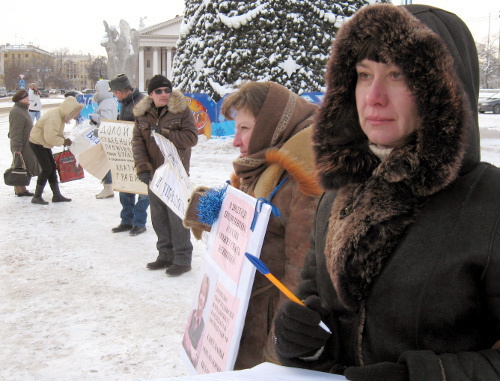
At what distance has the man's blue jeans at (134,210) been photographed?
21.7 ft

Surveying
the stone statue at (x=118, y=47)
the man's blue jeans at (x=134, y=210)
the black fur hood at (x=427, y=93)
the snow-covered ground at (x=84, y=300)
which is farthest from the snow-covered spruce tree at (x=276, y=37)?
the stone statue at (x=118, y=47)

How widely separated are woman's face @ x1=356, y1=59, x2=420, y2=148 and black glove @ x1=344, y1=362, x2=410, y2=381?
0.56 metres

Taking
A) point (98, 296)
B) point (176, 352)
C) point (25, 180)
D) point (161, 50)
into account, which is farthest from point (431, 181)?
point (161, 50)

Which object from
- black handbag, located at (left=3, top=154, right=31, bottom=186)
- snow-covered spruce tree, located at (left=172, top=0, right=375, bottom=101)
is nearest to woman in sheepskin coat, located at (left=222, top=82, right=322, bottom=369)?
black handbag, located at (left=3, top=154, right=31, bottom=186)

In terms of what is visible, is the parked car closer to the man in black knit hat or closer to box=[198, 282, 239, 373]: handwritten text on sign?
the man in black knit hat

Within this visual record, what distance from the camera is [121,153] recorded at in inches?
253

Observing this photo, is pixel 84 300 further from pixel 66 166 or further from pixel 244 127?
pixel 66 166

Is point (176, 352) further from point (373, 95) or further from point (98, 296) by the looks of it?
point (373, 95)

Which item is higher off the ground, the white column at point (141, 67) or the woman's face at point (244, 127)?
the white column at point (141, 67)

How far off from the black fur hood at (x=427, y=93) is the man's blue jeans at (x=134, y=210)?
17.9 ft

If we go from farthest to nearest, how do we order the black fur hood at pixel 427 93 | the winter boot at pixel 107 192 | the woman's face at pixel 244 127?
1. the winter boot at pixel 107 192
2. the woman's face at pixel 244 127
3. the black fur hood at pixel 427 93

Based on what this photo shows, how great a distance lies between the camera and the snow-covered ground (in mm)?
3504

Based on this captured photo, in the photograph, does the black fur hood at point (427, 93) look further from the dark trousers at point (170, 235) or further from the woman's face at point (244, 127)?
the dark trousers at point (170, 235)

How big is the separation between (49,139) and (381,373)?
8092 mm
